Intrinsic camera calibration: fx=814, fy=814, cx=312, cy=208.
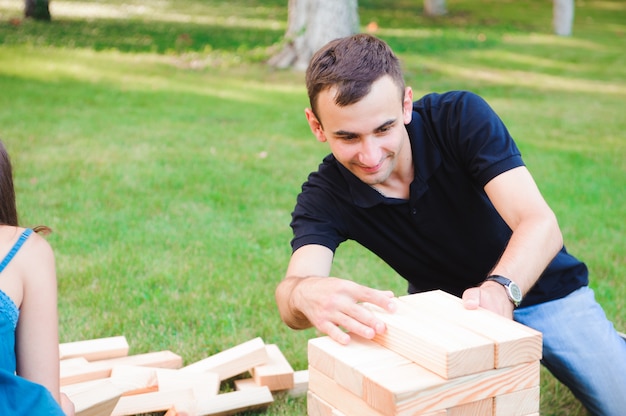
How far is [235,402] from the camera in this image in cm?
343

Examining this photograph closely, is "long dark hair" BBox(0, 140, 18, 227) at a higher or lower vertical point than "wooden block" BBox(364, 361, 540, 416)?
higher

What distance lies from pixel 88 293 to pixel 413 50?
11.0 meters

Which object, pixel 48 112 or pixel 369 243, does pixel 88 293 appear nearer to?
pixel 369 243

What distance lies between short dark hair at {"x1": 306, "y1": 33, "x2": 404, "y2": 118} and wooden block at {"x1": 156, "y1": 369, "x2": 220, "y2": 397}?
134 centimetres

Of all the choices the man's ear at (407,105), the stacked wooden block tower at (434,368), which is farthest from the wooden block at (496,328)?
the man's ear at (407,105)

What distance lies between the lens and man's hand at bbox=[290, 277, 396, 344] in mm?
2314

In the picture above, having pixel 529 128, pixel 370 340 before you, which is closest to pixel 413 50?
pixel 529 128

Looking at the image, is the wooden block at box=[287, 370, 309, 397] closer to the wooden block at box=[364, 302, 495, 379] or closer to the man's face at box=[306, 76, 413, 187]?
the man's face at box=[306, 76, 413, 187]

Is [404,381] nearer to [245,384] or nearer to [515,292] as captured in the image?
[515,292]

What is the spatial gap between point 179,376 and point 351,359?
61.1 inches

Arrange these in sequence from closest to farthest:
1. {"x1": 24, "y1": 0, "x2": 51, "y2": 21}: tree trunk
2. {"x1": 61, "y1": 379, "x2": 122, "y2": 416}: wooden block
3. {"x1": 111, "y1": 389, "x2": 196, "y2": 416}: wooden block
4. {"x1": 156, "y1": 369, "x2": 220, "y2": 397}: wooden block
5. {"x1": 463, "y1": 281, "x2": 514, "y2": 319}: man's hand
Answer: {"x1": 463, "y1": 281, "x2": 514, "y2": 319}: man's hand
{"x1": 61, "y1": 379, "x2": 122, "y2": 416}: wooden block
{"x1": 111, "y1": 389, "x2": 196, "y2": 416}: wooden block
{"x1": 156, "y1": 369, "x2": 220, "y2": 397}: wooden block
{"x1": 24, "y1": 0, "x2": 51, "y2": 21}: tree trunk

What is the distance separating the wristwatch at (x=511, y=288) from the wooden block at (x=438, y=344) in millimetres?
361

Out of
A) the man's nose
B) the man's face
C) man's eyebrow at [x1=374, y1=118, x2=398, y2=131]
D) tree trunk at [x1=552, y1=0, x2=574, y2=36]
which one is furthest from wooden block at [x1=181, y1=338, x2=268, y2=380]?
→ tree trunk at [x1=552, y1=0, x2=574, y2=36]

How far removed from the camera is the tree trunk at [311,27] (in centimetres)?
1195
